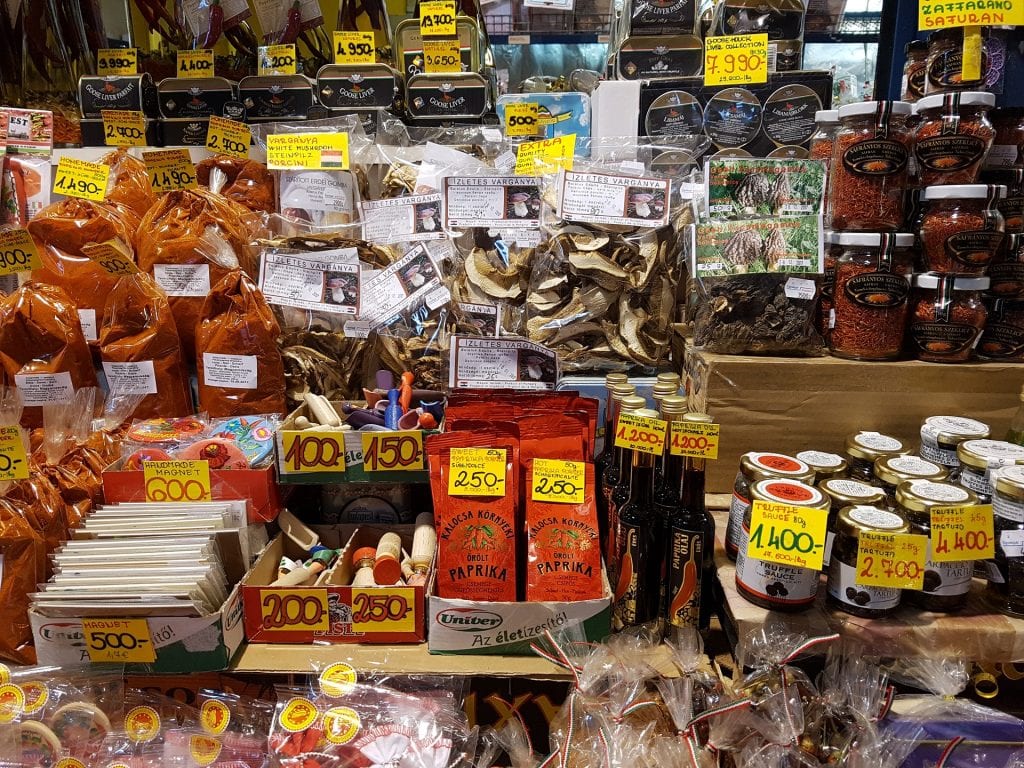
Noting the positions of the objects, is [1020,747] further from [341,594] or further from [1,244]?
[1,244]

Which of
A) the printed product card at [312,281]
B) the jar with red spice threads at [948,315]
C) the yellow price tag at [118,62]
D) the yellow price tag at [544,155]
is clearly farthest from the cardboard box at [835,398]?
the yellow price tag at [118,62]

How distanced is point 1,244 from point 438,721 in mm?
1656

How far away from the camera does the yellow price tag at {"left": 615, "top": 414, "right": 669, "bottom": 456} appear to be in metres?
1.24

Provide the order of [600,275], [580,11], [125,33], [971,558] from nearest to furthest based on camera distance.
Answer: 1. [971,558]
2. [600,275]
3. [125,33]
4. [580,11]

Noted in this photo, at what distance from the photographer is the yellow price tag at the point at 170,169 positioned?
2164 mm

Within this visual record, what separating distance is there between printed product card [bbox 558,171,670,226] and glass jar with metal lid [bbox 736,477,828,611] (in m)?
0.84

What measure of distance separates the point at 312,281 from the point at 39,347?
72 centimetres

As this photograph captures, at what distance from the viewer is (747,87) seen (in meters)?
2.13

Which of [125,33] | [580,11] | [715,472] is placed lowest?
[715,472]

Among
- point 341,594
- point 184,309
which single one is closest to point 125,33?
point 184,309

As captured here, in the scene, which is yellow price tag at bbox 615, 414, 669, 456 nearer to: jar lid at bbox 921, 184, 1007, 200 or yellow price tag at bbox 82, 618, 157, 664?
jar lid at bbox 921, 184, 1007, 200

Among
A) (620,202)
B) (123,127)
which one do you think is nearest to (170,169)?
(123,127)

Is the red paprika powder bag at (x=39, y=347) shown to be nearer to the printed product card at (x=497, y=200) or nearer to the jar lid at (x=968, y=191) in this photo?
the printed product card at (x=497, y=200)

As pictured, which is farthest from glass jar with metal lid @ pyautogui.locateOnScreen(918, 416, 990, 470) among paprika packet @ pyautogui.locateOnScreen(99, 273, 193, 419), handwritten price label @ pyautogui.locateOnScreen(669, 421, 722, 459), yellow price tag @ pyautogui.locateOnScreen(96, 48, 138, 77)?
yellow price tag @ pyautogui.locateOnScreen(96, 48, 138, 77)
